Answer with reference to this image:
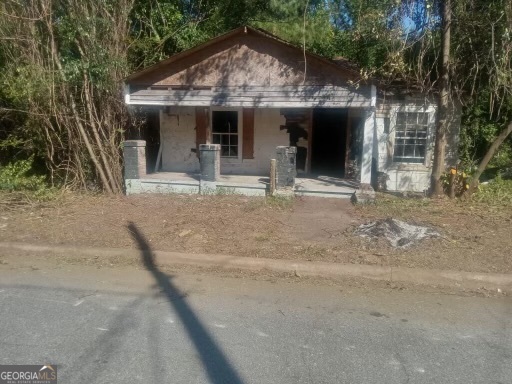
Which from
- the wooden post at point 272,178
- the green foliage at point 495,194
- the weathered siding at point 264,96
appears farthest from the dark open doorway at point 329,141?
the green foliage at point 495,194

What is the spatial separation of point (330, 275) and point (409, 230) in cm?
200

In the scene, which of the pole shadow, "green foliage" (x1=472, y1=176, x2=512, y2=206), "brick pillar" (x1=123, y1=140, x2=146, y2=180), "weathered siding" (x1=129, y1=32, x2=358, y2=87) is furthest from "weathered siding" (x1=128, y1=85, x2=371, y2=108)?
the pole shadow

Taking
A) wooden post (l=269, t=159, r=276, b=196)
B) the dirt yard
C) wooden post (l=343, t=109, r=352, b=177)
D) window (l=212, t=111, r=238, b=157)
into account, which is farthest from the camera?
window (l=212, t=111, r=238, b=157)

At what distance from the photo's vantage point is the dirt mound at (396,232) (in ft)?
20.0

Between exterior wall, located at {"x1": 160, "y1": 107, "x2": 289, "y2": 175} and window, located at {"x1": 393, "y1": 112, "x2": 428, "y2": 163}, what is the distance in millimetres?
3041

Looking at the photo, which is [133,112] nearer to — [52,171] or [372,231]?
[52,171]

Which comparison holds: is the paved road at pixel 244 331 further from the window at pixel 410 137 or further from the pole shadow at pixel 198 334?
the window at pixel 410 137

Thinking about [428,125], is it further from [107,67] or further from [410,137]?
[107,67]

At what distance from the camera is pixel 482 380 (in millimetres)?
3070

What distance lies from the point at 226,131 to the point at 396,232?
23.1ft

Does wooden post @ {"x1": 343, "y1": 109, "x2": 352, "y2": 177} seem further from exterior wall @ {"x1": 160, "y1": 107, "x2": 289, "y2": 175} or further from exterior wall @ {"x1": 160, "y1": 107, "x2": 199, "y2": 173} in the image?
exterior wall @ {"x1": 160, "y1": 107, "x2": 199, "y2": 173}

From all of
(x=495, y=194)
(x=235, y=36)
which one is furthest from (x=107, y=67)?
(x=495, y=194)

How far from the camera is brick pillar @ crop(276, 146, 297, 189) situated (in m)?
8.99

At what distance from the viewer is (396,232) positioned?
6.38 metres
